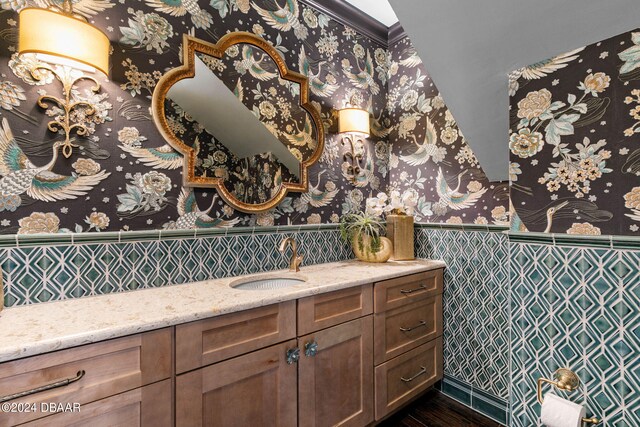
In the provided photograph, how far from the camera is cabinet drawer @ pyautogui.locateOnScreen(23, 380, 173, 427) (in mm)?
898

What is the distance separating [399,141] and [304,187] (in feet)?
3.36

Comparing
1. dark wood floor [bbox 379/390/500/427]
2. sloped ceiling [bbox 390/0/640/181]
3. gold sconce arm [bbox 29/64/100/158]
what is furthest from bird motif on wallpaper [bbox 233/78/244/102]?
dark wood floor [bbox 379/390/500/427]

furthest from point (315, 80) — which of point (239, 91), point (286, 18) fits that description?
point (239, 91)

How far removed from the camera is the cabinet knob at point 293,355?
1379 millimetres

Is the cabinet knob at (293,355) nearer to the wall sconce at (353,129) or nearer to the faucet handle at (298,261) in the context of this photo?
the faucet handle at (298,261)

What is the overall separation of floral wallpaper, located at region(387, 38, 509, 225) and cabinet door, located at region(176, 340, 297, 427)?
1.53 meters

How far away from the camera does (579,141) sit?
117cm

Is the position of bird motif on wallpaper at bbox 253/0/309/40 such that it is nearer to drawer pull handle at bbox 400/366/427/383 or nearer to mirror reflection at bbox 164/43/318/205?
mirror reflection at bbox 164/43/318/205

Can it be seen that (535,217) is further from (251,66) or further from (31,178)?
(31,178)

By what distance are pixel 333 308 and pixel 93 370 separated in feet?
3.25

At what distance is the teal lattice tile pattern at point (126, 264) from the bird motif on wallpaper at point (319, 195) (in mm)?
303

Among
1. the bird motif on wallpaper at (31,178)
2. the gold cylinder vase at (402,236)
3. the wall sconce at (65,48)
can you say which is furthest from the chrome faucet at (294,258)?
the wall sconce at (65,48)

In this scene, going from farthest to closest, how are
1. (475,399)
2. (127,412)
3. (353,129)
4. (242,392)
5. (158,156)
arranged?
(353,129) < (475,399) < (158,156) < (242,392) < (127,412)

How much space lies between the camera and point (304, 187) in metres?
2.12
